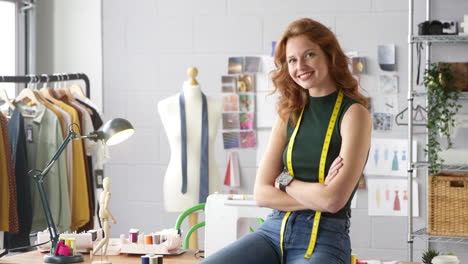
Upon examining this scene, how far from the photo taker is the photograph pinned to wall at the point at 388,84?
5.01m

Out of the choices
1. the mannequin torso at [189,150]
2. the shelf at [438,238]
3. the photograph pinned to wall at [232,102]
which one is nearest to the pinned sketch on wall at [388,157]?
the shelf at [438,238]

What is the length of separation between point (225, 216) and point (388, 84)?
2301mm

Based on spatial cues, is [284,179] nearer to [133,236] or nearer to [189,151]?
[133,236]

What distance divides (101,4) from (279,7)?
124cm

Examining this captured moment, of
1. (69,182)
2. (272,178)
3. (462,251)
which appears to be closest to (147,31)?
(69,182)

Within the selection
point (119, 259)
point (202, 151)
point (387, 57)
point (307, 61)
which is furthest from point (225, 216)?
point (387, 57)

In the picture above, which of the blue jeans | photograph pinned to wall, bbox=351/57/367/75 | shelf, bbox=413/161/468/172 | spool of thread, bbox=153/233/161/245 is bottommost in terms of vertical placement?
spool of thread, bbox=153/233/161/245

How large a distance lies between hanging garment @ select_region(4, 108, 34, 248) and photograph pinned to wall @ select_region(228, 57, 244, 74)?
145 cm

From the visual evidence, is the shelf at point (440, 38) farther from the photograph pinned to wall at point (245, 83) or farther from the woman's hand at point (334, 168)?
the woman's hand at point (334, 168)

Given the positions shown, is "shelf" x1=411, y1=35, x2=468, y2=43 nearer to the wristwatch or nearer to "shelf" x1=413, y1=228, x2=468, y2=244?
"shelf" x1=413, y1=228, x2=468, y2=244

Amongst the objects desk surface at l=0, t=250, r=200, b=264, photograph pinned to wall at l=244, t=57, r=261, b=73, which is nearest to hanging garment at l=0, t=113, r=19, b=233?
desk surface at l=0, t=250, r=200, b=264

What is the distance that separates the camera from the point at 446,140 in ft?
16.1

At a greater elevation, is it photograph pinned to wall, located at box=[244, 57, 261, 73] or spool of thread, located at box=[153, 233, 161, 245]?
photograph pinned to wall, located at box=[244, 57, 261, 73]

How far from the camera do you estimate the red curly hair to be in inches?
101
